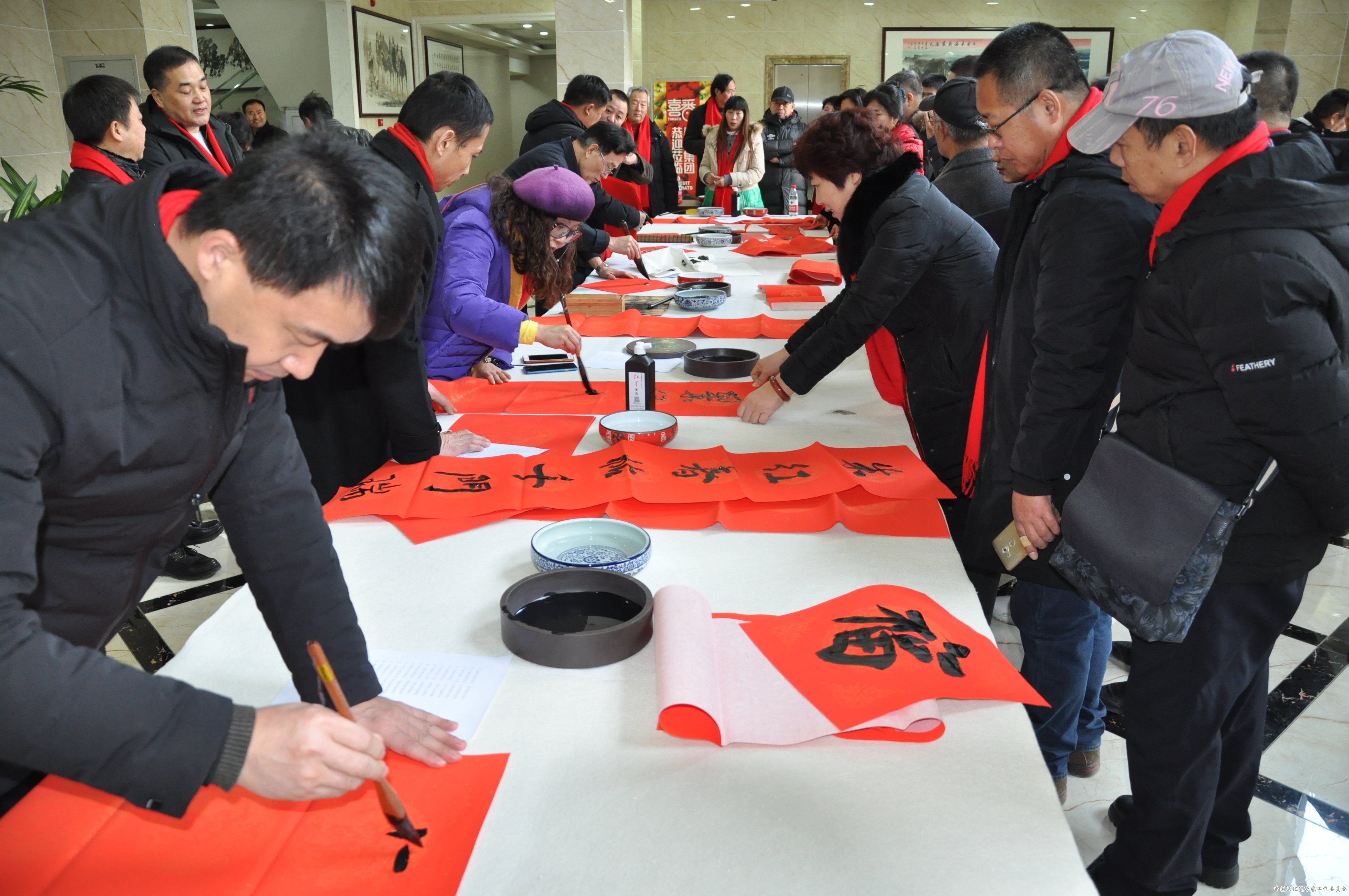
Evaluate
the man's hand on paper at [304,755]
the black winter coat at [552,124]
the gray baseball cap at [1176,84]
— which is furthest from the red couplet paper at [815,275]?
the man's hand on paper at [304,755]

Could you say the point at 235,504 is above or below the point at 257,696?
above

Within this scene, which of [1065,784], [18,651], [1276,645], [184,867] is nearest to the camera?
[18,651]

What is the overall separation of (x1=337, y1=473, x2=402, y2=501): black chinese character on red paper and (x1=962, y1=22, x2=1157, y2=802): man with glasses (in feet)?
3.63

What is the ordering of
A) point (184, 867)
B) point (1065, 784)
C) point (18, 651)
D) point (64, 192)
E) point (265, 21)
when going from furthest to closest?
point (265, 21) < point (64, 192) < point (1065, 784) < point (184, 867) < point (18, 651)

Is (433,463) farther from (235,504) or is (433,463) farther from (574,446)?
(235,504)

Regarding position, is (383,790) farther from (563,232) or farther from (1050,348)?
(563,232)

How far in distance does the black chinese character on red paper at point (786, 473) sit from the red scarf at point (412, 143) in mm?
989

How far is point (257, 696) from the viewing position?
40.1 inches

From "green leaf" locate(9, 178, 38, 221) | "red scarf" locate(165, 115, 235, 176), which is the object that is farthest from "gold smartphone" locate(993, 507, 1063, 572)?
"red scarf" locate(165, 115, 235, 176)

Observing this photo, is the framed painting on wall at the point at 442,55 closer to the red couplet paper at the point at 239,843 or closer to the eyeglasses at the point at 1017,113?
the eyeglasses at the point at 1017,113

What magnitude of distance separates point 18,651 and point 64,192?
3272 mm

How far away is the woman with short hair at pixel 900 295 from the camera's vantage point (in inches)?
80.6

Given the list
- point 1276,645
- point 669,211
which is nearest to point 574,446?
point 1276,645

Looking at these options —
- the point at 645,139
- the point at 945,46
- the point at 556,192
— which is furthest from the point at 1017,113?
the point at 945,46
